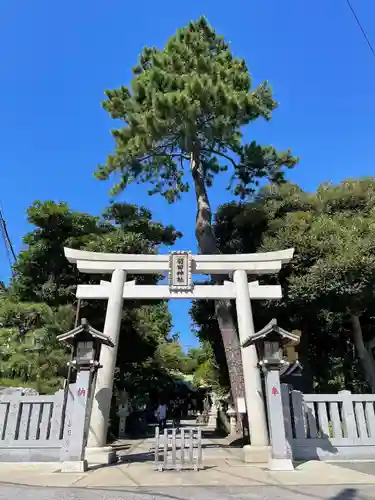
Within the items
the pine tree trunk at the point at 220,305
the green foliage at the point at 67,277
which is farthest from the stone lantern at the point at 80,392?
the green foliage at the point at 67,277

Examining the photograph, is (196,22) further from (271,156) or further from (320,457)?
(320,457)

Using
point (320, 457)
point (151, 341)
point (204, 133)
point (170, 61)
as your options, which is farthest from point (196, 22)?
point (320, 457)

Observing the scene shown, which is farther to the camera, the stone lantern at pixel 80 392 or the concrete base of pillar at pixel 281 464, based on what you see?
the stone lantern at pixel 80 392

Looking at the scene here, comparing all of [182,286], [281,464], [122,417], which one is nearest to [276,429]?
[281,464]

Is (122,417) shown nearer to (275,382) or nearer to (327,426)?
(327,426)

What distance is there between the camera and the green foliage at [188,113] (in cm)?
1341

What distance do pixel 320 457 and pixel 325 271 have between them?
6309mm

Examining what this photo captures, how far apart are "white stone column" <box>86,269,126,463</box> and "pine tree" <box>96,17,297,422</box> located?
4.24 metres

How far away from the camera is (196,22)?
1622cm

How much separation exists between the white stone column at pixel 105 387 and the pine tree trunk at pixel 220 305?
417 cm

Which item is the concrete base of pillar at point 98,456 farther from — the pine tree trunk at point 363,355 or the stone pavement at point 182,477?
the pine tree trunk at point 363,355

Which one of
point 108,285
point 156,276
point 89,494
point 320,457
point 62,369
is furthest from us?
point 156,276

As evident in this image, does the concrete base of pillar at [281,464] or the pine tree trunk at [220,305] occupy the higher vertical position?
the pine tree trunk at [220,305]

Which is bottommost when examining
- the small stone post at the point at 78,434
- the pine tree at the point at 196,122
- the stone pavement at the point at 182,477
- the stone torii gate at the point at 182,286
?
the stone pavement at the point at 182,477
